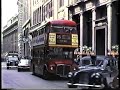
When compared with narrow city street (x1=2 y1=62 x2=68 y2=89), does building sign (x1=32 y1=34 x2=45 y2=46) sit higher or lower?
higher

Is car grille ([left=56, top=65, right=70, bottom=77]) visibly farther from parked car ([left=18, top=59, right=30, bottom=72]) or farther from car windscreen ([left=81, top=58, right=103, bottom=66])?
parked car ([left=18, top=59, right=30, bottom=72])

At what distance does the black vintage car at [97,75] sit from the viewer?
17.6m

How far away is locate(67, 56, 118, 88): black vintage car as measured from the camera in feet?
57.6

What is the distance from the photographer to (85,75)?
1817cm

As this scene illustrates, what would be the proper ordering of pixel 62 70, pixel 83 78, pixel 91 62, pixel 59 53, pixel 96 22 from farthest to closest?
pixel 96 22
pixel 59 53
pixel 62 70
pixel 91 62
pixel 83 78

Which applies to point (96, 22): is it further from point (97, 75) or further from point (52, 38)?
point (97, 75)

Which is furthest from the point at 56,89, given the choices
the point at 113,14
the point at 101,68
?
the point at 113,14

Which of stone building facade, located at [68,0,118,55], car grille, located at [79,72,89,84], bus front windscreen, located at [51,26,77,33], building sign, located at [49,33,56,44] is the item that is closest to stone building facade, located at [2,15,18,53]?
building sign, located at [49,33,56,44]

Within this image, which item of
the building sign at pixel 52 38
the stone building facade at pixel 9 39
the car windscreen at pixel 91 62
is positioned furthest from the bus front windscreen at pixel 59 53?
the car windscreen at pixel 91 62

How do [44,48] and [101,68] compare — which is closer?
[101,68]

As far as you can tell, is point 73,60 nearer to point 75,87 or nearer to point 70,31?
point 70,31

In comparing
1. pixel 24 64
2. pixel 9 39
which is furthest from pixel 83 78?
pixel 24 64

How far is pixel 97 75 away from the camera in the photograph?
17.7 meters

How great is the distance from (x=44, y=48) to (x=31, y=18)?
88.2 ft
